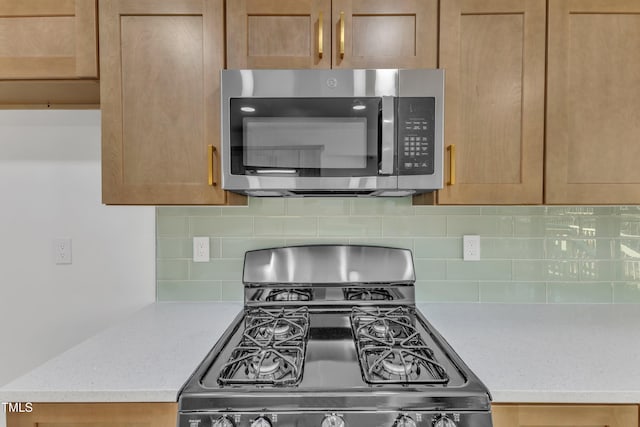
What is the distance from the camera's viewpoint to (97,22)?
50.9 inches

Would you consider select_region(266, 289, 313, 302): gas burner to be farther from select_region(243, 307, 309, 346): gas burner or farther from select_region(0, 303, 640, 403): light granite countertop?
select_region(0, 303, 640, 403): light granite countertop

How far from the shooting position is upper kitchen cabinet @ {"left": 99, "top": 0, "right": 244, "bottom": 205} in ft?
4.21

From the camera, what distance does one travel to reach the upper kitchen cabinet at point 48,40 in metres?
1.29

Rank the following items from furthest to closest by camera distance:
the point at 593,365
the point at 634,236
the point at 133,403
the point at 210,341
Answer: the point at 634,236 < the point at 210,341 < the point at 593,365 < the point at 133,403

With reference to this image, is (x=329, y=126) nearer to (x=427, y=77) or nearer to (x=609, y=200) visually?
(x=427, y=77)

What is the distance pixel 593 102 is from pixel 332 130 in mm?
873

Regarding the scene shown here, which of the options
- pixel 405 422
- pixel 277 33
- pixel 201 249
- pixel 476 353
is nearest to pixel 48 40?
pixel 277 33

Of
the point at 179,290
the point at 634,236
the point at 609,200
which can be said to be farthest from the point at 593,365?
the point at 179,290

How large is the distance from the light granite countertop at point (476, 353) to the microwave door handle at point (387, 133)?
23.5 inches

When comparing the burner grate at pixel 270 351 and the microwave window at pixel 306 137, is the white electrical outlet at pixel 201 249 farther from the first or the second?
the microwave window at pixel 306 137

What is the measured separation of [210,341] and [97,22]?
1.12m

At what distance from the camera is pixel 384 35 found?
1.28 m

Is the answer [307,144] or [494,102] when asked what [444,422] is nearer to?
[307,144]

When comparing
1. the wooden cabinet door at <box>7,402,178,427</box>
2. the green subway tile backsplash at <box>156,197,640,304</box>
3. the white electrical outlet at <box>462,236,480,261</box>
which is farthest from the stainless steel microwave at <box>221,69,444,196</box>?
the wooden cabinet door at <box>7,402,178,427</box>
